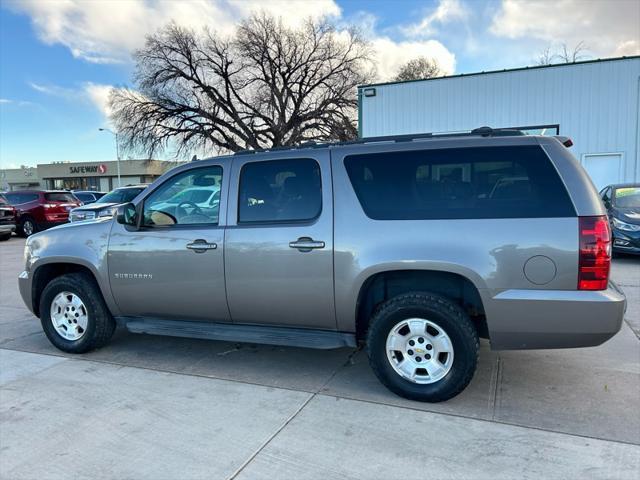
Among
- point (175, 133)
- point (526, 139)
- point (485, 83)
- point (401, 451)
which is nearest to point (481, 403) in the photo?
point (401, 451)

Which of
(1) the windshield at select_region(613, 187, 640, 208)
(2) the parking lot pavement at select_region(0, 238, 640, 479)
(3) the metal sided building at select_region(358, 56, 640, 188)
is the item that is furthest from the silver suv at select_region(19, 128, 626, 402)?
(3) the metal sided building at select_region(358, 56, 640, 188)

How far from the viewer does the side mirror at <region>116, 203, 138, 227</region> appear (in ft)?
13.9

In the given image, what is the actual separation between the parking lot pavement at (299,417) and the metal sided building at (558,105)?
40.1 feet

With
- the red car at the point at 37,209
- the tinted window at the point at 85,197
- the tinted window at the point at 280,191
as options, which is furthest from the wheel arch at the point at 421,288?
the tinted window at the point at 85,197

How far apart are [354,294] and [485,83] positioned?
14.3 meters

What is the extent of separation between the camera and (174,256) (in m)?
4.12

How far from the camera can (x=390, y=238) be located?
3467 mm

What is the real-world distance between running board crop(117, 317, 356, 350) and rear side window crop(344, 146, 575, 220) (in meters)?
1.05

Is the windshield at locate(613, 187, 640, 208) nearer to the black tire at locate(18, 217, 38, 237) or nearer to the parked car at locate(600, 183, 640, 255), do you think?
the parked car at locate(600, 183, 640, 255)

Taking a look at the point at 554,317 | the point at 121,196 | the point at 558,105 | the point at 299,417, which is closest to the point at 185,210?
the point at 299,417

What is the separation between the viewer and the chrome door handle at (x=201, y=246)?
3982mm

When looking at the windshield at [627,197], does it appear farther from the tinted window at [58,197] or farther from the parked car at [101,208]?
the tinted window at [58,197]

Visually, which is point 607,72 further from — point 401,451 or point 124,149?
point 124,149

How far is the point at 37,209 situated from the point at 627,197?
17.8m
